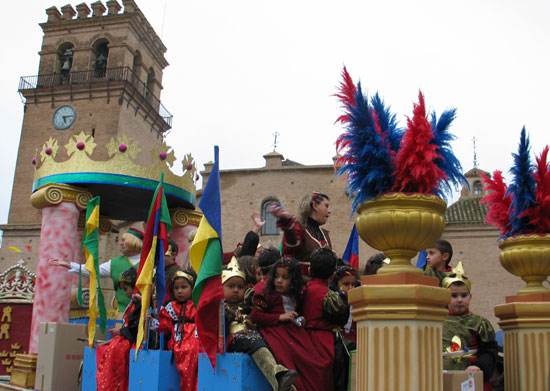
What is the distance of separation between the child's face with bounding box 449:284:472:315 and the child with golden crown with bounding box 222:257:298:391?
4.81 ft

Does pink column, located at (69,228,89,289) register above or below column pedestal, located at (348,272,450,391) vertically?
above

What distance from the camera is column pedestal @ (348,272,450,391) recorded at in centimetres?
323

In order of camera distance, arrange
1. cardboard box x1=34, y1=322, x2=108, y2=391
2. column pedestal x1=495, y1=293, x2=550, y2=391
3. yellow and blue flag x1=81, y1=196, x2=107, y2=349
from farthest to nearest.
Answer: 1. cardboard box x1=34, y1=322, x2=108, y2=391
2. yellow and blue flag x1=81, y1=196, x2=107, y2=349
3. column pedestal x1=495, y1=293, x2=550, y2=391

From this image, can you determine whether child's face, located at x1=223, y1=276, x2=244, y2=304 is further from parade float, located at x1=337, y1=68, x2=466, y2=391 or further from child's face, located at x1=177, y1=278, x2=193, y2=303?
parade float, located at x1=337, y1=68, x2=466, y2=391

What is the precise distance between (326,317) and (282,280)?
0.47 meters

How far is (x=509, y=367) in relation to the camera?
14.6ft

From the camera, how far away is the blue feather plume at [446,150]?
12.1ft

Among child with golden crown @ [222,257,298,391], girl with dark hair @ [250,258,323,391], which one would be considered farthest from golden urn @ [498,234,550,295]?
child with golden crown @ [222,257,298,391]

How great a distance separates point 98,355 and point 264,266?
197 centimetres

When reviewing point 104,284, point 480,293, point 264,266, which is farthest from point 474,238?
point 264,266

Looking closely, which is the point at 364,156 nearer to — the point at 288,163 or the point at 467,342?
the point at 467,342

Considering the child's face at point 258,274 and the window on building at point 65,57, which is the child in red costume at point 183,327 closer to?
the child's face at point 258,274

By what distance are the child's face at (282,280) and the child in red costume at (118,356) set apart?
6.34 feet

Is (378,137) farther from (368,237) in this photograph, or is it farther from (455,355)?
(455,355)
